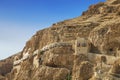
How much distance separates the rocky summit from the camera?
290ft

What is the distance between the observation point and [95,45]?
A: 96.6 meters

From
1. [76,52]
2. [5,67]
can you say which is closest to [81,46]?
[76,52]

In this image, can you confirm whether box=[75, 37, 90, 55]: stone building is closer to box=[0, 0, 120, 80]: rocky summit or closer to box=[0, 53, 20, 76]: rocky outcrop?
box=[0, 0, 120, 80]: rocky summit

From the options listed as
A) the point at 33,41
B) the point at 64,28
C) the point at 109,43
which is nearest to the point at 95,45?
the point at 109,43

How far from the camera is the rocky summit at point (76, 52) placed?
88.3 meters

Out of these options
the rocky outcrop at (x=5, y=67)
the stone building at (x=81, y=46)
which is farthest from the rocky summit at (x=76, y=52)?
the rocky outcrop at (x=5, y=67)

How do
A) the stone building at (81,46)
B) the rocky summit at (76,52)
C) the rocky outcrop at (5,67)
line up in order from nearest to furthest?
the rocky summit at (76,52) < the stone building at (81,46) < the rocky outcrop at (5,67)

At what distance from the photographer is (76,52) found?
9362 cm

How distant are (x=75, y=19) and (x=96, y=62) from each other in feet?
91.6

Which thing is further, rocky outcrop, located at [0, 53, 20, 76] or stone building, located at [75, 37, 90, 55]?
rocky outcrop, located at [0, 53, 20, 76]

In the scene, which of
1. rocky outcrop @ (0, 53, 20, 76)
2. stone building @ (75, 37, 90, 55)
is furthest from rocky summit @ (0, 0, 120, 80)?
rocky outcrop @ (0, 53, 20, 76)

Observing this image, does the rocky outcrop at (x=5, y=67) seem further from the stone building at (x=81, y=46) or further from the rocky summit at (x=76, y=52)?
the stone building at (x=81, y=46)

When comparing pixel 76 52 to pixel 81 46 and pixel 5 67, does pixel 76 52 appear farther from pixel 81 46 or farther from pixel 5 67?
pixel 5 67

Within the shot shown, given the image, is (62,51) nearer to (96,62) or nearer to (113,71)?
(96,62)
